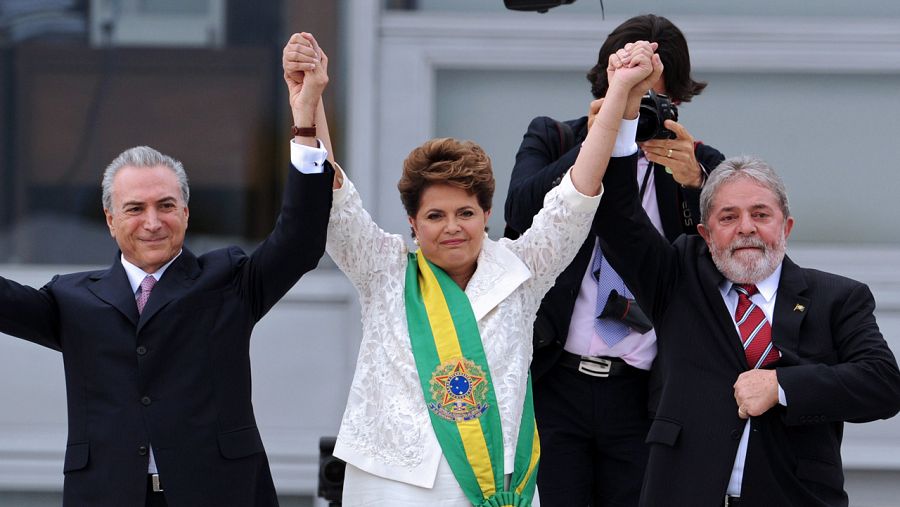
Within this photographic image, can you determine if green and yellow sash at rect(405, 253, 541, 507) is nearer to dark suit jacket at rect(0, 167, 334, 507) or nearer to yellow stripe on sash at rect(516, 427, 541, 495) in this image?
yellow stripe on sash at rect(516, 427, 541, 495)

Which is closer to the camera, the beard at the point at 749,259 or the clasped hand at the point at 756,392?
the clasped hand at the point at 756,392

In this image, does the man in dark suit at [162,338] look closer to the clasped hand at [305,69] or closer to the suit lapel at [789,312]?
the clasped hand at [305,69]

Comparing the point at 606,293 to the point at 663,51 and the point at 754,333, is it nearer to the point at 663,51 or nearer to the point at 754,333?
the point at 754,333

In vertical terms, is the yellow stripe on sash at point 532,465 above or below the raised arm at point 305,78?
below

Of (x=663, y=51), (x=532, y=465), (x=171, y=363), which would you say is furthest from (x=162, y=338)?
(x=663, y=51)

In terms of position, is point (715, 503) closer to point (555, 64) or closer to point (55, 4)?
point (555, 64)

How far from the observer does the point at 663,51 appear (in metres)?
3.74

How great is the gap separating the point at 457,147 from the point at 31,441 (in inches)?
126

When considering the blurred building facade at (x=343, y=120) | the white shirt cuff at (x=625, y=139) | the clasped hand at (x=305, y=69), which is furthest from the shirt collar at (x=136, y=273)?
the blurred building facade at (x=343, y=120)

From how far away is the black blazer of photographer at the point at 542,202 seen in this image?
12.0 ft

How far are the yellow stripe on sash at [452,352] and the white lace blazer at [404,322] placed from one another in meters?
0.06

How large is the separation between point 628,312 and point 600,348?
13 cm

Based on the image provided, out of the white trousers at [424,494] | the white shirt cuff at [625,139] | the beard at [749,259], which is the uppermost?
the white shirt cuff at [625,139]

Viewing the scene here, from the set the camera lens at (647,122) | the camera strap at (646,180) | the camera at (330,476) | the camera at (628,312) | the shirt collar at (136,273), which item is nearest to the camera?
the shirt collar at (136,273)
